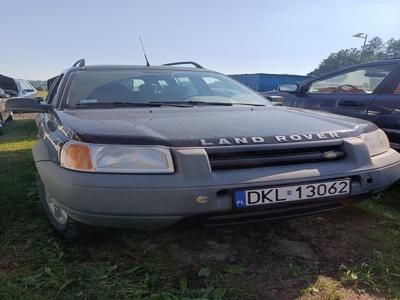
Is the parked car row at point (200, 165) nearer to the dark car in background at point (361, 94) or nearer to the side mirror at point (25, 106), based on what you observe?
the side mirror at point (25, 106)

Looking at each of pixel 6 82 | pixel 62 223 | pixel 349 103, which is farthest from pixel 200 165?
pixel 6 82

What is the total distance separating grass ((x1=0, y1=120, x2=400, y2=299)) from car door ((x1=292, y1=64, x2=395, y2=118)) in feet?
4.73

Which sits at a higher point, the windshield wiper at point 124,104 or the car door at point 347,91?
the windshield wiper at point 124,104

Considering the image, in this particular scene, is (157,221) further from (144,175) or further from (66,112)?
(66,112)

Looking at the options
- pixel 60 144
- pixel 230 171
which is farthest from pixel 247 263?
pixel 60 144

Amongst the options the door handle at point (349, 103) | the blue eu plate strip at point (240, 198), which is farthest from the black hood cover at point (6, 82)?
the blue eu plate strip at point (240, 198)

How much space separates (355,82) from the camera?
13.5 ft

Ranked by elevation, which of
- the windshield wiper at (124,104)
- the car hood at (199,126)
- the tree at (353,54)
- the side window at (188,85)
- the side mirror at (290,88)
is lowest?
the tree at (353,54)

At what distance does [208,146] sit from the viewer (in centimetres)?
197

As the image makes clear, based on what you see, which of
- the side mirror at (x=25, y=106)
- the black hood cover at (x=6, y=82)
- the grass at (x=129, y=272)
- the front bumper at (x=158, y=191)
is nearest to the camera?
the front bumper at (x=158, y=191)

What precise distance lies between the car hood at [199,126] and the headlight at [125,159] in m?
0.04

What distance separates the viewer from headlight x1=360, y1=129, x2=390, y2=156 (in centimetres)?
240

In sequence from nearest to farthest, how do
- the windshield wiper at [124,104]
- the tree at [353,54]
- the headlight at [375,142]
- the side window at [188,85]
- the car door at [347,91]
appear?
the headlight at [375,142] → the windshield wiper at [124,104] → the side window at [188,85] → the car door at [347,91] → the tree at [353,54]

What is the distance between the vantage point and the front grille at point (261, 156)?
197 centimetres
